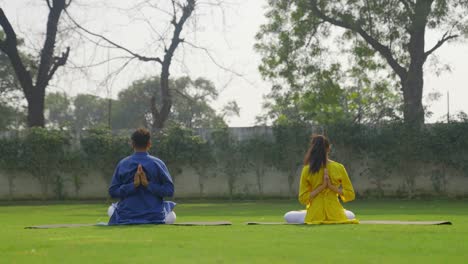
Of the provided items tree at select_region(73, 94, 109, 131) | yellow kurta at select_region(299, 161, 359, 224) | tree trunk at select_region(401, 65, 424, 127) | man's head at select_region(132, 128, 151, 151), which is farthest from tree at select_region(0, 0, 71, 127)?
tree at select_region(73, 94, 109, 131)

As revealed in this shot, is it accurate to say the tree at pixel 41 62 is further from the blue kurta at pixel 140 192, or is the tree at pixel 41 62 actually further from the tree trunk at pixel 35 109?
the blue kurta at pixel 140 192

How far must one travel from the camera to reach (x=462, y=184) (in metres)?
23.9

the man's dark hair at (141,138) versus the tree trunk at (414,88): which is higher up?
the tree trunk at (414,88)

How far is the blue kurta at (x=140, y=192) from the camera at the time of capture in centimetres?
1055

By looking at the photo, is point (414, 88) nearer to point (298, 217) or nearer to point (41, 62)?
point (41, 62)

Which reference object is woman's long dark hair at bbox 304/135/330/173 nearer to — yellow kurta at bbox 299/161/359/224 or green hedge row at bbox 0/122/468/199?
yellow kurta at bbox 299/161/359/224

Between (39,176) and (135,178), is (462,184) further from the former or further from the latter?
(135,178)

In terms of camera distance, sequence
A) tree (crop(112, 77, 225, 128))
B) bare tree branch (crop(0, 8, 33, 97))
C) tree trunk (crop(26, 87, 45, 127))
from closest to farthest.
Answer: bare tree branch (crop(0, 8, 33, 97)) → tree trunk (crop(26, 87, 45, 127)) → tree (crop(112, 77, 225, 128))

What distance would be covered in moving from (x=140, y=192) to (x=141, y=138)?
70cm

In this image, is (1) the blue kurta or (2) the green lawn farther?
(1) the blue kurta

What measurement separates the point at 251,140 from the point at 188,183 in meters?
2.49

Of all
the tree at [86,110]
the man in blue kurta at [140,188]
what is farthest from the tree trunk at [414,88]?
the tree at [86,110]

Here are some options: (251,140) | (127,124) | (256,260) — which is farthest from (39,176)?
(127,124)

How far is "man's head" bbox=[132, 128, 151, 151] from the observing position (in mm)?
10594
